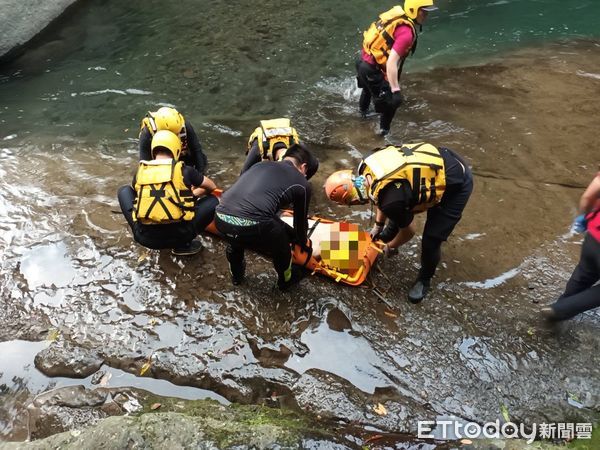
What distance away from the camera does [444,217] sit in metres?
3.91

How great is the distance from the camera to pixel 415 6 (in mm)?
5926

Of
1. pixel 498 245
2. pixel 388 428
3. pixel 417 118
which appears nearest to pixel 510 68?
pixel 417 118

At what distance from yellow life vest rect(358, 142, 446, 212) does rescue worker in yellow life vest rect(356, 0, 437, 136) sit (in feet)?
9.61

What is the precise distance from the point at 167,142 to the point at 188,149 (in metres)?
0.87

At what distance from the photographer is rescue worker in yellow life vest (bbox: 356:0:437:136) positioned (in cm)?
602

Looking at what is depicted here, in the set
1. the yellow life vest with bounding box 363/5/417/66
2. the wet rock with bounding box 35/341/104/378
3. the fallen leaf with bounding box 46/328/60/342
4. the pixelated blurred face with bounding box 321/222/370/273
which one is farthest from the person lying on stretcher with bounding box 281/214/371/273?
the yellow life vest with bounding box 363/5/417/66

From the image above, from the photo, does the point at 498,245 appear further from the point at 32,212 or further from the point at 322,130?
the point at 32,212

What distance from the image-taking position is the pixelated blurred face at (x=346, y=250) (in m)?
4.54

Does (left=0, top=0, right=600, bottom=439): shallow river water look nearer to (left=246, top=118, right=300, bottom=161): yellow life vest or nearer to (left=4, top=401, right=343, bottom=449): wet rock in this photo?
(left=4, top=401, right=343, bottom=449): wet rock

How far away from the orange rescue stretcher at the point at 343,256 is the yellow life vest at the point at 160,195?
47.1 inches

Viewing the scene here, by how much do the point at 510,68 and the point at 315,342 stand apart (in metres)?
7.51

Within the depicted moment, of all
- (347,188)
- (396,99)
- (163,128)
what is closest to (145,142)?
(163,128)

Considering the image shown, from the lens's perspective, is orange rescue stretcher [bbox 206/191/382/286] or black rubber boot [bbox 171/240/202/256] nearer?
orange rescue stretcher [bbox 206/191/382/286]

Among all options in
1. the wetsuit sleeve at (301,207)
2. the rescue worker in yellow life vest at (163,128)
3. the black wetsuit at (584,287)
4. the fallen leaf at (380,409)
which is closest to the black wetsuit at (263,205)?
the wetsuit sleeve at (301,207)
